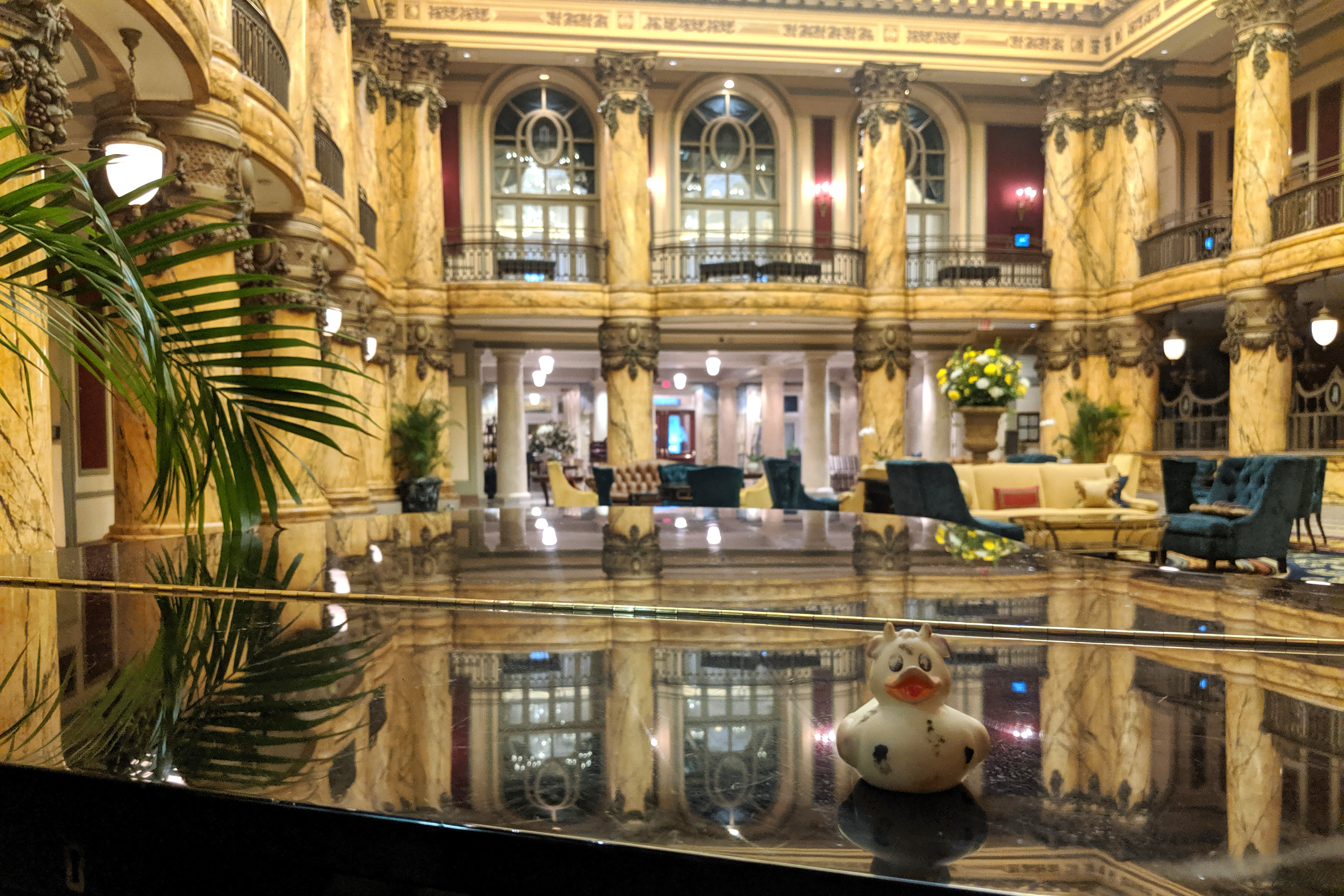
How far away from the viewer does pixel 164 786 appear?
2.99 feet

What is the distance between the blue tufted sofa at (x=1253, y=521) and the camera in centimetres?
616

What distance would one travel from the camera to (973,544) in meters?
3.11

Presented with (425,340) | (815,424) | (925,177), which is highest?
(925,177)

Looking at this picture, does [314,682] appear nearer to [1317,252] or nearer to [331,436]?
[331,436]

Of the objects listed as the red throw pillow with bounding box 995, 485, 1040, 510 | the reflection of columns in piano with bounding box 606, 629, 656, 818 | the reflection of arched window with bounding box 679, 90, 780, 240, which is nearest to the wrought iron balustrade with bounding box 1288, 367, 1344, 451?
the red throw pillow with bounding box 995, 485, 1040, 510

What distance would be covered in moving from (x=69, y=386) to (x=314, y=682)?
6752 mm

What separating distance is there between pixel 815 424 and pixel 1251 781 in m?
15.3

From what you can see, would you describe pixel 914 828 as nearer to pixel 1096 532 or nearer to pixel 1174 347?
pixel 1096 532

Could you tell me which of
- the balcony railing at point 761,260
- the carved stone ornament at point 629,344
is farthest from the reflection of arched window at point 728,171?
the carved stone ornament at point 629,344

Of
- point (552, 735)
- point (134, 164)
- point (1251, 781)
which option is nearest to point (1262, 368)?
point (134, 164)

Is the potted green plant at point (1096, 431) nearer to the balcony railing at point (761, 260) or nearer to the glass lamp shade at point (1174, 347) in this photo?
the glass lamp shade at point (1174, 347)

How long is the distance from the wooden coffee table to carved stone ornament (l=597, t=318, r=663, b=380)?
7.89 meters

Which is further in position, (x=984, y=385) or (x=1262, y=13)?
(x=1262, y=13)

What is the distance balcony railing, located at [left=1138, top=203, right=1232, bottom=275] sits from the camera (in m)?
12.8
